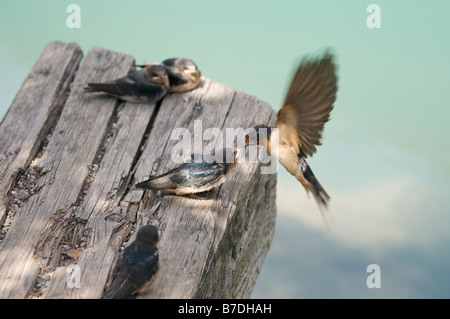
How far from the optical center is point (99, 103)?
5.77 m

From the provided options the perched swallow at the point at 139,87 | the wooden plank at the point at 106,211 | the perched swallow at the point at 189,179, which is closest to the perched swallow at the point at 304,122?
the perched swallow at the point at 189,179

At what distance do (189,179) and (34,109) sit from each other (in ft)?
6.21

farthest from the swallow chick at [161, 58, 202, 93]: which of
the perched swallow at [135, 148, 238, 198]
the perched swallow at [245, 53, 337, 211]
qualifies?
the perched swallow at [135, 148, 238, 198]

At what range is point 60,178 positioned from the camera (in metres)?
4.92

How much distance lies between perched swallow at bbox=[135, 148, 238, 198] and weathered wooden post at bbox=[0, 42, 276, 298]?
0.39ft

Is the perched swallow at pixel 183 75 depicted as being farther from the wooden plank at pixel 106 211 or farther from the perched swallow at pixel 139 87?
the wooden plank at pixel 106 211

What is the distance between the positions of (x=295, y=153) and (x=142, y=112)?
5.28 feet

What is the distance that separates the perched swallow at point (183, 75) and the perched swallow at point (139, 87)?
0.24ft

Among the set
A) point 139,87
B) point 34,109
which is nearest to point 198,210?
point 139,87

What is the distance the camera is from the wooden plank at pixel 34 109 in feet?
16.5

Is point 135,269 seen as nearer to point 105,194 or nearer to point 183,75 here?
point 105,194

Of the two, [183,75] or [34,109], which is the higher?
[183,75]
